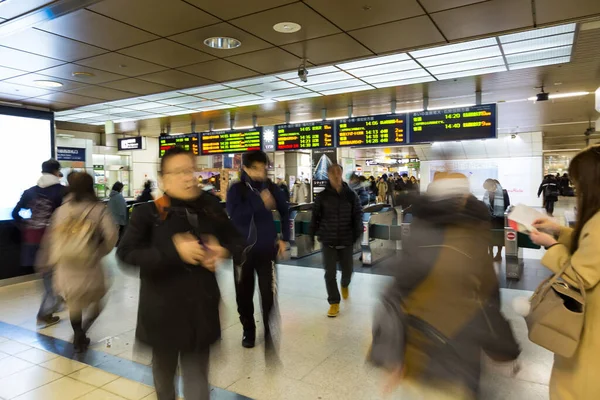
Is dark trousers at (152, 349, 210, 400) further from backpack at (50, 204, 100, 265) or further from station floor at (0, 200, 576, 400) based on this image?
backpack at (50, 204, 100, 265)

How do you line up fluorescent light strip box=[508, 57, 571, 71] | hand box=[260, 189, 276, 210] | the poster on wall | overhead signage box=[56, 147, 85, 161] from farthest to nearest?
the poster on wall, overhead signage box=[56, 147, 85, 161], fluorescent light strip box=[508, 57, 571, 71], hand box=[260, 189, 276, 210]

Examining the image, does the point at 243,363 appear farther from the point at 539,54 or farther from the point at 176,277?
the point at 539,54

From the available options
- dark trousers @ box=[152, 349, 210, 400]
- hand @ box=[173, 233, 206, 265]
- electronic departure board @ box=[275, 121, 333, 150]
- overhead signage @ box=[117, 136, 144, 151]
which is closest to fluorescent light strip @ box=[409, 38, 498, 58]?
electronic departure board @ box=[275, 121, 333, 150]

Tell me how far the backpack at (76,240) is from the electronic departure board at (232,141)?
630cm

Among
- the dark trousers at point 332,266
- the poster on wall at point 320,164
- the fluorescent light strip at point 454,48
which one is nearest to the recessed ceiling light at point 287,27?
the fluorescent light strip at point 454,48

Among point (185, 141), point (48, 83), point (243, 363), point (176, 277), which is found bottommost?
point (243, 363)

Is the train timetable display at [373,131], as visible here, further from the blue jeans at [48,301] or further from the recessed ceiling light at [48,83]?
the blue jeans at [48,301]

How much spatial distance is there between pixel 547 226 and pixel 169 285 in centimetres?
182

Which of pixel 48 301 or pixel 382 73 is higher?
pixel 382 73

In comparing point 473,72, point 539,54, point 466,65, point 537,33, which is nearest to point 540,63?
point 539,54

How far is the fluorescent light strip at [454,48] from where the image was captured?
17.3ft

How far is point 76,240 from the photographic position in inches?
130

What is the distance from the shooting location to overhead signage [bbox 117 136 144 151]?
12477mm

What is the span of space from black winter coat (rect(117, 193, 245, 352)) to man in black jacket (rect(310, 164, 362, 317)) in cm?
258
